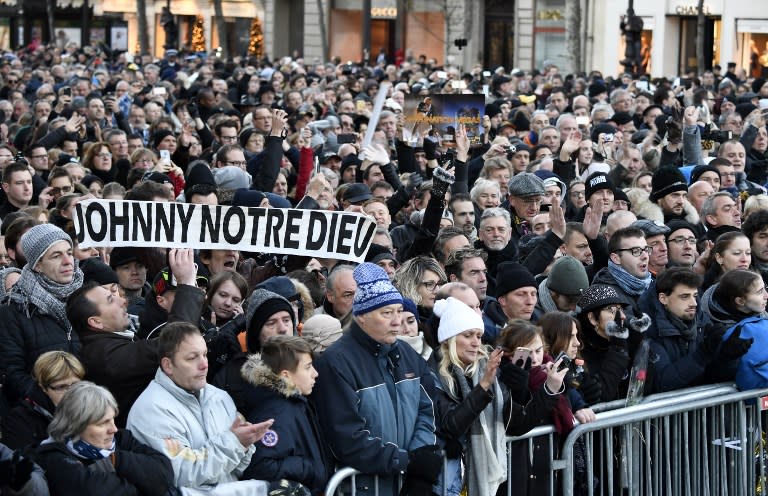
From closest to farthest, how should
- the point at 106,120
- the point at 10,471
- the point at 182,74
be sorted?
1. the point at 10,471
2. the point at 106,120
3. the point at 182,74

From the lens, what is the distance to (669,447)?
7473 mm

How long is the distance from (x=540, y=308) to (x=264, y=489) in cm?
290

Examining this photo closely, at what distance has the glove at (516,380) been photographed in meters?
6.91

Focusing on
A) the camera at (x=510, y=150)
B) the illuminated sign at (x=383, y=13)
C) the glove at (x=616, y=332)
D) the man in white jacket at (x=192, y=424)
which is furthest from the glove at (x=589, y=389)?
the illuminated sign at (x=383, y=13)

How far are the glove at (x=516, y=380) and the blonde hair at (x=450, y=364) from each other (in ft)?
0.47

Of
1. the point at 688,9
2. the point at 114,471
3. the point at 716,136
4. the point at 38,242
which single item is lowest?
the point at 114,471

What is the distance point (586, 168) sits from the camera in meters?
14.9

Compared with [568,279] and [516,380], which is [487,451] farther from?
[568,279]

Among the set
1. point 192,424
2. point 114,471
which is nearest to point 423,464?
point 192,424

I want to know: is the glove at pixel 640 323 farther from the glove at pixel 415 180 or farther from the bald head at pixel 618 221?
the glove at pixel 415 180

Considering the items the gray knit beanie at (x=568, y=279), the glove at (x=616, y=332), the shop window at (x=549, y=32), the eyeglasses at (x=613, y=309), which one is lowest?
the glove at (x=616, y=332)

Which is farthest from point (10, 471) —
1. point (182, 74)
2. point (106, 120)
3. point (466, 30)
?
point (466, 30)

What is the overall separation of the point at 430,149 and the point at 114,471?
849 centimetres

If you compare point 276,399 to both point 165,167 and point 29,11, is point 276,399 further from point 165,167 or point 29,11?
point 29,11
